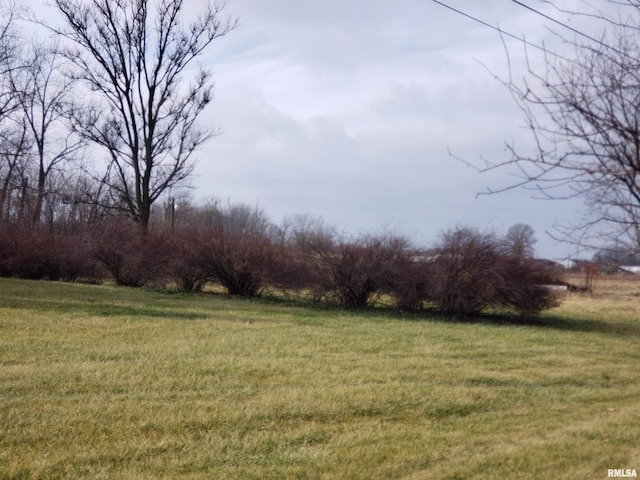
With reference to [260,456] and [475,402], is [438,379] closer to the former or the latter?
[475,402]

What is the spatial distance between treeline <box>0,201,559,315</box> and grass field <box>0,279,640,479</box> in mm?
4200

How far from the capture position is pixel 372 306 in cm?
1798

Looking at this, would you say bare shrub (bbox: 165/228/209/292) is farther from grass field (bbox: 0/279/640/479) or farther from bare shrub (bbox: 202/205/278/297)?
grass field (bbox: 0/279/640/479)

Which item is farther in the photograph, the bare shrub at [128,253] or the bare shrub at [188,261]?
the bare shrub at [128,253]

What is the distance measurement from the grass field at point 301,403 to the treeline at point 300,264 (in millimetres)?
4200

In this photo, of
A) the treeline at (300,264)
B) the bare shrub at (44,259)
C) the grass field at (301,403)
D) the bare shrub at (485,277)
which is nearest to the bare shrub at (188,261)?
the treeline at (300,264)

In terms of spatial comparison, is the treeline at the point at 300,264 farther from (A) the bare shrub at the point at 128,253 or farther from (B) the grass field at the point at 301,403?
(B) the grass field at the point at 301,403

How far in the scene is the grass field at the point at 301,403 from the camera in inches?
179

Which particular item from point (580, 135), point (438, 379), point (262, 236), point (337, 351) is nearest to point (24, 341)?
point (337, 351)

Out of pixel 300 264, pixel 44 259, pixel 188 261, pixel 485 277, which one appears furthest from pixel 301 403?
pixel 44 259

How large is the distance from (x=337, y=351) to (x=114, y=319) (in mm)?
4672

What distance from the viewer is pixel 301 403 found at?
5926 millimetres

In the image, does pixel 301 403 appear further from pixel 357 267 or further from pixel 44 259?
pixel 44 259

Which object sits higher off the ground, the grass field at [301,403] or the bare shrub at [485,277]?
the bare shrub at [485,277]
